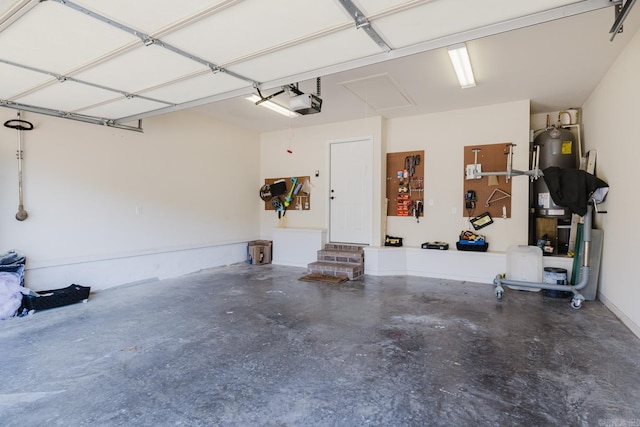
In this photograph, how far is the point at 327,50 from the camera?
2662 mm

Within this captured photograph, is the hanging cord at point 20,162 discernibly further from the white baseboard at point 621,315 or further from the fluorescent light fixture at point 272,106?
the white baseboard at point 621,315

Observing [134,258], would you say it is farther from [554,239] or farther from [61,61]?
[554,239]

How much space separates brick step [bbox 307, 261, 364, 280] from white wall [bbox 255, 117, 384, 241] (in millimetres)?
802

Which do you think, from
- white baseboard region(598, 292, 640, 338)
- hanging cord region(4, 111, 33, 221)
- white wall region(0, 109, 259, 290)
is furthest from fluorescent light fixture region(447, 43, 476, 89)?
hanging cord region(4, 111, 33, 221)

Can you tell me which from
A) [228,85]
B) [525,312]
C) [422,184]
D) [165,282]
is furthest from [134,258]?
[525,312]

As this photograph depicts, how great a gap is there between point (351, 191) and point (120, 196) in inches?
168

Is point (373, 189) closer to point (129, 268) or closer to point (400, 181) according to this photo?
point (400, 181)

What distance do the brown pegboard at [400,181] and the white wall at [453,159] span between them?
0.10 m

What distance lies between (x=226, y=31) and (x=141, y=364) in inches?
109

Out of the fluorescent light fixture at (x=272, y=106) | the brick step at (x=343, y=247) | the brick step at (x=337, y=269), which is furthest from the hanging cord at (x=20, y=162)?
the brick step at (x=343, y=247)

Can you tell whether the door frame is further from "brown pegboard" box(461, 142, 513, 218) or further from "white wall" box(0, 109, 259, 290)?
"white wall" box(0, 109, 259, 290)

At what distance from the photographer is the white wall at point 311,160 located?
6465 mm

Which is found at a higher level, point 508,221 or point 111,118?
point 111,118

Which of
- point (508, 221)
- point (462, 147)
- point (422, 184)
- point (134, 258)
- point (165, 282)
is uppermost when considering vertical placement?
point (462, 147)
